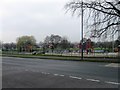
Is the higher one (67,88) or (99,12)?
(99,12)

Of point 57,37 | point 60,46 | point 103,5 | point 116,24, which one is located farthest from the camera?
point 57,37

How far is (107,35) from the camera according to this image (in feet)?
86.7

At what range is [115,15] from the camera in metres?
25.4

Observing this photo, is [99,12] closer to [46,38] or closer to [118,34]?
[118,34]

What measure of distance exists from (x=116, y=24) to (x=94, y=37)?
3209 mm

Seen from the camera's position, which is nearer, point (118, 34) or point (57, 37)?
point (118, 34)

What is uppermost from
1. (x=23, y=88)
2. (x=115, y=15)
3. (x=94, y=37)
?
(x=115, y=15)

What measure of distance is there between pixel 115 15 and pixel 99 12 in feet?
6.67

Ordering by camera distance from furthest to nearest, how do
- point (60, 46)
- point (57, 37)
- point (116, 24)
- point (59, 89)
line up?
point (57, 37), point (60, 46), point (116, 24), point (59, 89)

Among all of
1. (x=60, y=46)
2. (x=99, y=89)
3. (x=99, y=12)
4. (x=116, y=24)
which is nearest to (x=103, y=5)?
(x=99, y=12)

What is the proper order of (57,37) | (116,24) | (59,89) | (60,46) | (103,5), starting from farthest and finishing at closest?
(57,37)
(60,46)
(103,5)
(116,24)
(59,89)

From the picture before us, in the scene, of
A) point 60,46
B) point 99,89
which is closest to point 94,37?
point 99,89

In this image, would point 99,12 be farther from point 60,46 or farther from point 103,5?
point 60,46

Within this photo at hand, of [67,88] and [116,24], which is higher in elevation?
[116,24]
